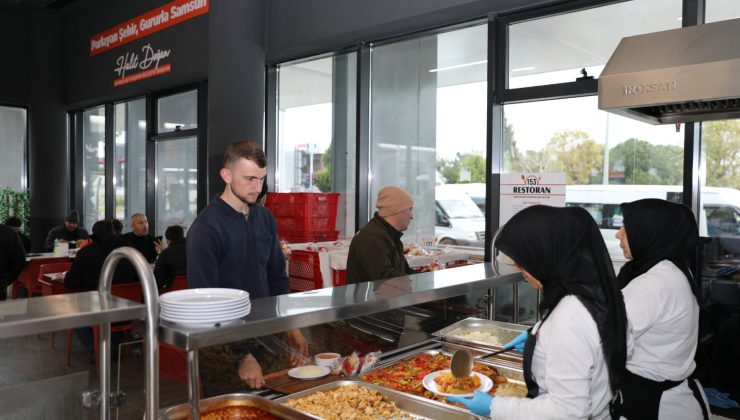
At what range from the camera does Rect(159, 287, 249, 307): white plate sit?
177cm

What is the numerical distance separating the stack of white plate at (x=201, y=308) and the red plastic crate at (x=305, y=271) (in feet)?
10.7

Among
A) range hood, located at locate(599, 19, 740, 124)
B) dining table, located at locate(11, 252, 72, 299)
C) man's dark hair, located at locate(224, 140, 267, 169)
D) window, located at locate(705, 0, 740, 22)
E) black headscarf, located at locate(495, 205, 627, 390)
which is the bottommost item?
dining table, located at locate(11, 252, 72, 299)

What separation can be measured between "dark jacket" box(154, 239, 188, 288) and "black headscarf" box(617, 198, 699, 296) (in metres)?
4.09

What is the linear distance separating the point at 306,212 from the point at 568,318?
461 cm

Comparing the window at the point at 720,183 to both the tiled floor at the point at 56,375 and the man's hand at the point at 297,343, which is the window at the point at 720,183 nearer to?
the man's hand at the point at 297,343

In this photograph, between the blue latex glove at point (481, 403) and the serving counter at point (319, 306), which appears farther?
the blue latex glove at point (481, 403)

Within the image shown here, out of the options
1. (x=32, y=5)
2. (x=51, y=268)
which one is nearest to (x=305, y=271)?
(x=51, y=268)

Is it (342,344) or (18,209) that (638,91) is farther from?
(18,209)

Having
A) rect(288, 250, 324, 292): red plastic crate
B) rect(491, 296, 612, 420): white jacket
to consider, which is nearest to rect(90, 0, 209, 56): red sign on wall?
rect(288, 250, 324, 292): red plastic crate

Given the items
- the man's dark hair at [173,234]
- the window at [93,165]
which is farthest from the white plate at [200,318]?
the window at [93,165]

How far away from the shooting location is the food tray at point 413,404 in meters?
2.16

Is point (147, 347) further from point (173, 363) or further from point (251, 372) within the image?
point (251, 372)

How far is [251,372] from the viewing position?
2139mm

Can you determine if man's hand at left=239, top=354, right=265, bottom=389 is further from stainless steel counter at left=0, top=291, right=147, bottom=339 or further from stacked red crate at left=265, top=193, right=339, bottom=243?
stacked red crate at left=265, top=193, right=339, bottom=243
